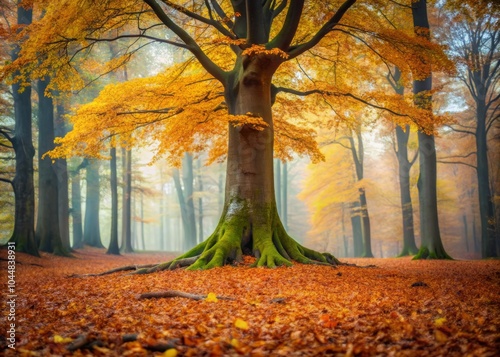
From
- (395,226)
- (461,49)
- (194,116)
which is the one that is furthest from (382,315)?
(395,226)

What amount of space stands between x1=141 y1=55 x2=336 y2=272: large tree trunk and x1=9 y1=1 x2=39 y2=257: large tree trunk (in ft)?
21.2

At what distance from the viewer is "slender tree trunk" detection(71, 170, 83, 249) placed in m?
21.2

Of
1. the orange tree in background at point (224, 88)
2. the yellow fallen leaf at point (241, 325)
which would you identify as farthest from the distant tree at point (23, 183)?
the yellow fallen leaf at point (241, 325)

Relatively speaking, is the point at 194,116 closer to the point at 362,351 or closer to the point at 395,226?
the point at 362,351

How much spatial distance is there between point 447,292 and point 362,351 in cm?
328

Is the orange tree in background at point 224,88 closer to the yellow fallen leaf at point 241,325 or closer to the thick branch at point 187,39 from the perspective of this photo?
the thick branch at point 187,39

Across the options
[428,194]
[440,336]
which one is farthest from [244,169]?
[428,194]

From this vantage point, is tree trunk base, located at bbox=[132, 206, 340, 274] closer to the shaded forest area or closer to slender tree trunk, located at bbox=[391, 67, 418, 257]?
the shaded forest area

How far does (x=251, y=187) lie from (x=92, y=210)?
16888 millimetres

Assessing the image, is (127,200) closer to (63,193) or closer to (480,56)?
(63,193)

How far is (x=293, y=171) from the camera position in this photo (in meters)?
42.0

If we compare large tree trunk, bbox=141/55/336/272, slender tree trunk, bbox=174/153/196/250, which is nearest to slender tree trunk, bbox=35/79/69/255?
large tree trunk, bbox=141/55/336/272

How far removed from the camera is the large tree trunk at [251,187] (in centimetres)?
825

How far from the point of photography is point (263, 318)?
12.6ft
